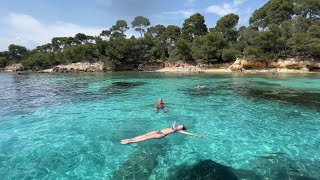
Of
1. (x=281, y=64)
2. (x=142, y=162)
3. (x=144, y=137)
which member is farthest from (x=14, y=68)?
(x=142, y=162)

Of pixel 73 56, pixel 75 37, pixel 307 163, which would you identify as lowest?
pixel 307 163

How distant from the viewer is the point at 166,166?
10.3 meters

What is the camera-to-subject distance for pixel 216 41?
2763 inches

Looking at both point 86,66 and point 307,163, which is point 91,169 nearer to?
point 307,163

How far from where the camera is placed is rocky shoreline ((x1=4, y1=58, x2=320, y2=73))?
58.4 meters

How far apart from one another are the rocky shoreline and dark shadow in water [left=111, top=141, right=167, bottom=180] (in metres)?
54.2

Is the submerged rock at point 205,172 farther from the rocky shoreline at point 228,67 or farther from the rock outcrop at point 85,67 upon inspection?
→ the rock outcrop at point 85,67

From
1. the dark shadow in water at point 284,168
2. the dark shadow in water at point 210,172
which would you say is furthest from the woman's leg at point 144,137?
the dark shadow in water at point 284,168

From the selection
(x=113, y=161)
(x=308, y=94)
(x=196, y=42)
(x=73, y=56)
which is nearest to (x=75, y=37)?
(x=73, y=56)

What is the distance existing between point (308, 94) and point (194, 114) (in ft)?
53.3

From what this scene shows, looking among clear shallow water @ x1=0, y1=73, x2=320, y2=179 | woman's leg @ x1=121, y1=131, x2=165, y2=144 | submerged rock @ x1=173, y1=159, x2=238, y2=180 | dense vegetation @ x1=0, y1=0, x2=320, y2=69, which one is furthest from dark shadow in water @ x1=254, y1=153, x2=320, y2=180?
dense vegetation @ x1=0, y1=0, x2=320, y2=69

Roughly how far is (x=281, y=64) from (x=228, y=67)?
13.1 metres

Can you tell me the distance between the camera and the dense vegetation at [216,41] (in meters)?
60.2

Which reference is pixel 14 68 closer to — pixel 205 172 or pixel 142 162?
pixel 142 162
